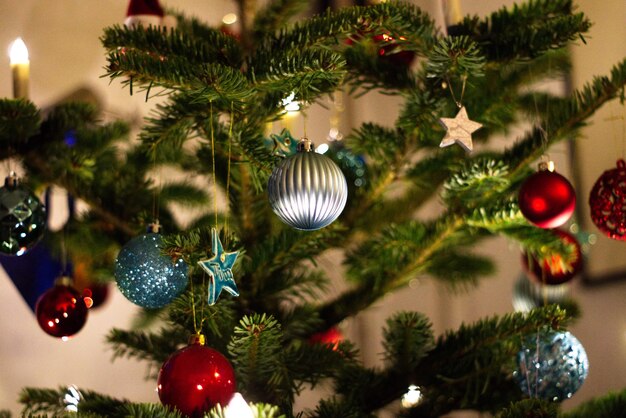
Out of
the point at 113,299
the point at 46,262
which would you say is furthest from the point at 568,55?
the point at 113,299

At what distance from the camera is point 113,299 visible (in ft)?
4.59

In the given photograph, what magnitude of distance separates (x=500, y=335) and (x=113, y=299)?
0.84 metres

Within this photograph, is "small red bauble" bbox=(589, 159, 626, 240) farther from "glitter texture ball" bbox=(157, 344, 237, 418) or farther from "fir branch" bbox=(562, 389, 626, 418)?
"glitter texture ball" bbox=(157, 344, 237, 418)

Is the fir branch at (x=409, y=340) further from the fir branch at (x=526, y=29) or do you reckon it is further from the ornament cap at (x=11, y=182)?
the ornament cap at (x=11, y=182)

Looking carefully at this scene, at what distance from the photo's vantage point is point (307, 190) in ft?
2.10

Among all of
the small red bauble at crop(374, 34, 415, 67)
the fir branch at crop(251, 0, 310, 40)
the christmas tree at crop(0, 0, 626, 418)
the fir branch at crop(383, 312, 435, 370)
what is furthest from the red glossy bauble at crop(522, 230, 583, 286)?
the fir branch at crop(251, 0, 310, 40)

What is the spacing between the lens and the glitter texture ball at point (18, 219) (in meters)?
0.79

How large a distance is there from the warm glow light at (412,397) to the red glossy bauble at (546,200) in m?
0.21

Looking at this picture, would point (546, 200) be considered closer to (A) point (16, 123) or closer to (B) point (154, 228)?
(B) point (154, 228)

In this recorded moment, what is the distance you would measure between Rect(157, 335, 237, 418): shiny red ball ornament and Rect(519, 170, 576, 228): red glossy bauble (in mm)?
330

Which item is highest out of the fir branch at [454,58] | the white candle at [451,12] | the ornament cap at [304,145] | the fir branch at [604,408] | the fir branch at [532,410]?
the white candle at [451,12]

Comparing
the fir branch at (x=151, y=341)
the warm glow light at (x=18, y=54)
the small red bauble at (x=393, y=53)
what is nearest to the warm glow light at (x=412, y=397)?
the fir branch at (x=151, y=341)

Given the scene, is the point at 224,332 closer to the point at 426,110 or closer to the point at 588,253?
the point at 426,110

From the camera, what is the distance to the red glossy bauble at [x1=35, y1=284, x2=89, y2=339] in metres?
0.84
